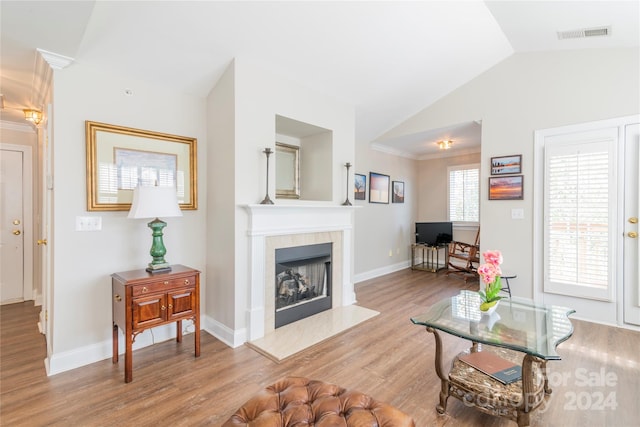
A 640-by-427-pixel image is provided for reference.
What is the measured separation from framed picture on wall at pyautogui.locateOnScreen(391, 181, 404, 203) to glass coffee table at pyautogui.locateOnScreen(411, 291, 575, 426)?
382cm

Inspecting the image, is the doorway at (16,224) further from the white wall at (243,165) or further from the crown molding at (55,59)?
the white wall at (243,165)

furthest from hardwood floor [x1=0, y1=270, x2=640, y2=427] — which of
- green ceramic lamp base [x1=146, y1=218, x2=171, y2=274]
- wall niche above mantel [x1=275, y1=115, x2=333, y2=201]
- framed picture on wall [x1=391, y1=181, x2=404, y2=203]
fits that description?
framed picture on wall [x1=391, y1=181, x2=404, y2=203]

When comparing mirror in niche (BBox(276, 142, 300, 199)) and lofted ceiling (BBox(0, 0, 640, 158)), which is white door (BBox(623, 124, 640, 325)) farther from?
mirror in niche (BBox(276, 142, 300, 199))

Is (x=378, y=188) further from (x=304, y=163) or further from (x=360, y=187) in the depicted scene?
(x=304, y=163)

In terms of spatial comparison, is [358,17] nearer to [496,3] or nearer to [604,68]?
[496,3]

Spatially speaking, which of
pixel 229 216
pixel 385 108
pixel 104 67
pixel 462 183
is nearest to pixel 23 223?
pixel 104 67

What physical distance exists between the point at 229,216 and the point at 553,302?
12.5ft

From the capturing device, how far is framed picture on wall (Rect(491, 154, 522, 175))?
3.80 metres

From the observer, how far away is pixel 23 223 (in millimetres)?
4043

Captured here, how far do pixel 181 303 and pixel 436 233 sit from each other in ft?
16.1

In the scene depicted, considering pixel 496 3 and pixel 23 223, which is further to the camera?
pixel 23 223

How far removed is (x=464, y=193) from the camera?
20.2 ft

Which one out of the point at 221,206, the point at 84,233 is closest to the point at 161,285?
the point at 84,233

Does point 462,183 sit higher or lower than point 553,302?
higher
